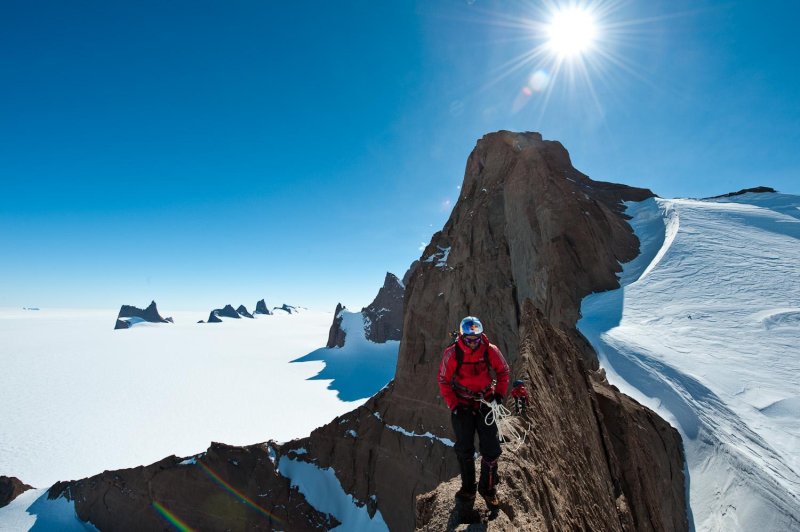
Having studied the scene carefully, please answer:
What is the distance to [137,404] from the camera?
295ft

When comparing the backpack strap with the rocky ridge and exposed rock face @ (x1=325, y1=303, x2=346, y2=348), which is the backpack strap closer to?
the rocky ridge

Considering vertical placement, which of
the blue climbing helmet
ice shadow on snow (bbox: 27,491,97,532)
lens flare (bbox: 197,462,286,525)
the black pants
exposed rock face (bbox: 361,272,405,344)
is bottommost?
ice shadow on snow (bbox: 27,491,97,532)

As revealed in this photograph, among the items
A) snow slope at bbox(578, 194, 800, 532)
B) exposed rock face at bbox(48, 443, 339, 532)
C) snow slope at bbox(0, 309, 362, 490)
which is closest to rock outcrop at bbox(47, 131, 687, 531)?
exposed rock face at bbox(48, 443, 339, 532)

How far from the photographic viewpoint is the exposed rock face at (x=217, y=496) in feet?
106

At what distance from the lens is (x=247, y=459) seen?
33.7 m

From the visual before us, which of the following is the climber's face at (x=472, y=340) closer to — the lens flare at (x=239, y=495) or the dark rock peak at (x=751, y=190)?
the lens flare at (x=239, y=495)

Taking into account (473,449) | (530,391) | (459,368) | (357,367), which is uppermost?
(459,368)

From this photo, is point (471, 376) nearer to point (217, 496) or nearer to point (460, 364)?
point (460, 364)

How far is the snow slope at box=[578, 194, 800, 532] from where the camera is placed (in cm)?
766

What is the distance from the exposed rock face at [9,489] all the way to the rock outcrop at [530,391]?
1026 cm

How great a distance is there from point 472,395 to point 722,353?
11.8 meters

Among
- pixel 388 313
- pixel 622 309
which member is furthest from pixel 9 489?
pixel 388 313

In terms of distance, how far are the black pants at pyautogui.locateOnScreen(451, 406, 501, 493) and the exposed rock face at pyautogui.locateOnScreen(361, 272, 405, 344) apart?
412ft

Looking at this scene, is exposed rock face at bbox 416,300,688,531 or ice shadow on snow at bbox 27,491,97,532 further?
ice shadow on snow at bbox 27,491,97,532
